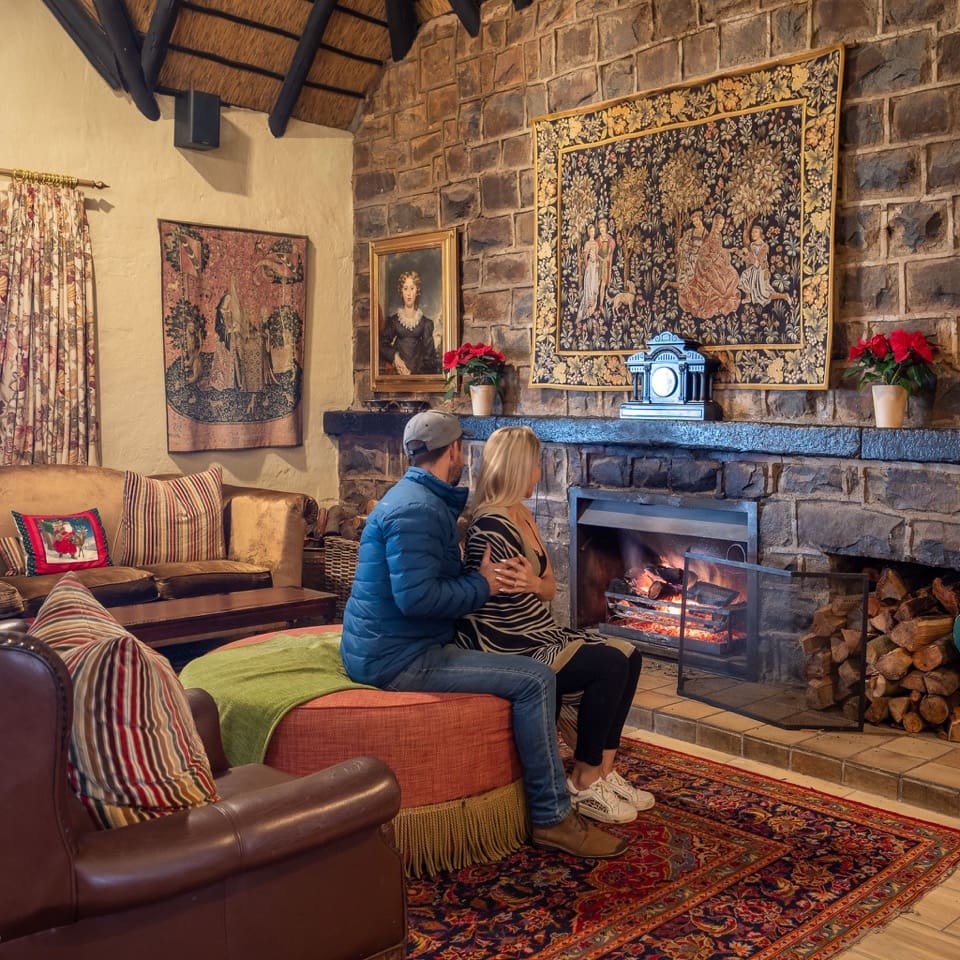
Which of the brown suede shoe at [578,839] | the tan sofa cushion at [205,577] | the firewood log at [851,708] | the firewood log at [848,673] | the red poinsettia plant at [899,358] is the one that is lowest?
the brown suede shoe at [578,839]

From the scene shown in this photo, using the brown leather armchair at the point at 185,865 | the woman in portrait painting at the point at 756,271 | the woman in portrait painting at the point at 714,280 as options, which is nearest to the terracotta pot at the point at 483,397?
the woman in portrait painting at the point at 714,280

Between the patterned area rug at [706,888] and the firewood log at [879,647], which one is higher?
the firewood log at [879,647]

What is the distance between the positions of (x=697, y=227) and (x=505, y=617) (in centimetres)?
251

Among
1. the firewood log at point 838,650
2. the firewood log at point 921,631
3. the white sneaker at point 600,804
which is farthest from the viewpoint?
the firewood log at point 921,631

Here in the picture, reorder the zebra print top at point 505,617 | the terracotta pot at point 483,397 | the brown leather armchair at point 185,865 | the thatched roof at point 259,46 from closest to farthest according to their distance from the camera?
the brown leather armchair at point 185,865 < the zebra print top at point 505,617 < the thatched roof at point 259,46 < the terracotta pot at point 483,397

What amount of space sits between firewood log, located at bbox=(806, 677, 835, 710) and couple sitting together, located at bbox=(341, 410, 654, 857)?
3.27ft

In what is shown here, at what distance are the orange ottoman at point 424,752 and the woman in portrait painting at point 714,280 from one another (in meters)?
2.53

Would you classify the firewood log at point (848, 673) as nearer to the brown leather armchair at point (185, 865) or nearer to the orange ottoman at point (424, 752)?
the orange ottoman at point (424, 752)

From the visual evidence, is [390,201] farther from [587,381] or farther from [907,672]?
[907,672]

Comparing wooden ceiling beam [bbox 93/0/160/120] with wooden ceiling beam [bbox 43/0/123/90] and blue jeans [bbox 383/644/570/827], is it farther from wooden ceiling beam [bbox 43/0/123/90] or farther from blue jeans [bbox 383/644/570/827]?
blue jeans [bbox 383/644/570/827]

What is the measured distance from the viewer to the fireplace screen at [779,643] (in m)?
4.04

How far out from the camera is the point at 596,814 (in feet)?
11.2

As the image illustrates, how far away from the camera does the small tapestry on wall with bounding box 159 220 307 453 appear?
20.8 ft

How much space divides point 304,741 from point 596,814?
1.00 metres
